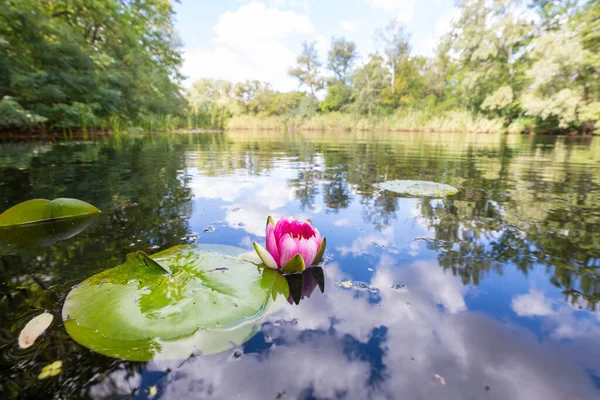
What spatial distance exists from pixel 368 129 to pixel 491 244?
20.5 meters

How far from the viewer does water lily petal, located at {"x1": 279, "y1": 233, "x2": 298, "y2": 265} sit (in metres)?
1.01

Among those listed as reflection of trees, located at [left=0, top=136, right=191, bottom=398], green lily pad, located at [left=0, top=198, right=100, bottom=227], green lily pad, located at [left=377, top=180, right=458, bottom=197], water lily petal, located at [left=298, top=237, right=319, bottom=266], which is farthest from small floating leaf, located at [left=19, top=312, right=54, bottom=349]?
green lily pad, located at [left=377, top=180, right=458, bottom=197]

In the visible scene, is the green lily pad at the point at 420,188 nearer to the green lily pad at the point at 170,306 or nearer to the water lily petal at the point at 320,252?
the water lily petal at the point at 320,252

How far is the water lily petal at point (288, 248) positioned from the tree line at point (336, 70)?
660 cm

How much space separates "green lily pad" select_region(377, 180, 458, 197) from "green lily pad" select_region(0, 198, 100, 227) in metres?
2.26

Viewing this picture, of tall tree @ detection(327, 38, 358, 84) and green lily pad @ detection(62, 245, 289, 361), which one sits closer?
green lily pad @ detection(62, 245, 289, 361)

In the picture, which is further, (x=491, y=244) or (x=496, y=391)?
(x=491, y=244)

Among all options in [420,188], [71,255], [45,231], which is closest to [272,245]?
[71,255]

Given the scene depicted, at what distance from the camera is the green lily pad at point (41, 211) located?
4.76 ft

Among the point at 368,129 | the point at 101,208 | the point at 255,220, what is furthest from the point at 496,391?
the point at 368,129

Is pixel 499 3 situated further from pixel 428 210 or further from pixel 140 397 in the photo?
pixel 140 397

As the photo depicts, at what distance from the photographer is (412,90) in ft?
85.1

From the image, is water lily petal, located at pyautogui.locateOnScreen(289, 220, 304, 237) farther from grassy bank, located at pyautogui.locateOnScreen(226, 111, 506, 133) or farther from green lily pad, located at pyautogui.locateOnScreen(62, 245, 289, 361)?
grassy bank, located at pyautogui.locateOnScreen(226, 111, 506, 133)

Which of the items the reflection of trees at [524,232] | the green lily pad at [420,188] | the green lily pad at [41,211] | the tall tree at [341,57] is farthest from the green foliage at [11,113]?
the tall tree at [341,57]
